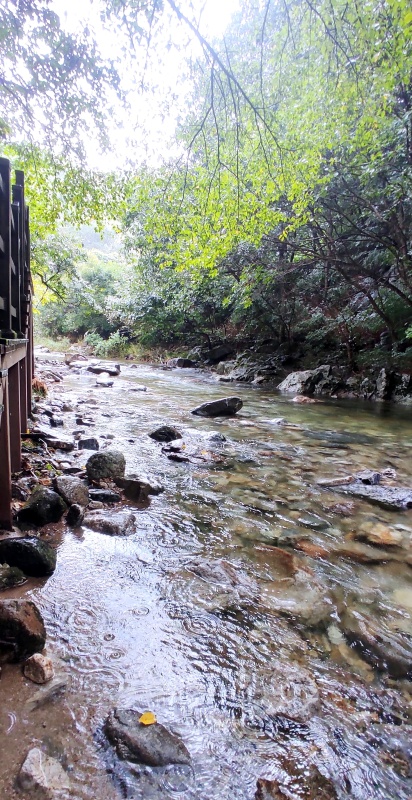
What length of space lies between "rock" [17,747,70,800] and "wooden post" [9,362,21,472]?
9.05 feet

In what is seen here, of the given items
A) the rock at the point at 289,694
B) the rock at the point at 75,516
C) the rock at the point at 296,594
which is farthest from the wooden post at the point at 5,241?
the rock at the point at 289,694

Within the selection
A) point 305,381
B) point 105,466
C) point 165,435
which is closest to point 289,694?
point 105,466

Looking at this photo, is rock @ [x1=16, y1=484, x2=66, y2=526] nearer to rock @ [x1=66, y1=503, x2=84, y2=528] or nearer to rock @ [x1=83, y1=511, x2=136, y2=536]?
rock @ [x1=66, y1=503, x2=84, y2=528]

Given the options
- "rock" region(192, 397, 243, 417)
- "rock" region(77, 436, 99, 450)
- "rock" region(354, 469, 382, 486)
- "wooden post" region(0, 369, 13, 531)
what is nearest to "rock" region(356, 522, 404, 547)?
"rock" region(354, 469, 382, 486)

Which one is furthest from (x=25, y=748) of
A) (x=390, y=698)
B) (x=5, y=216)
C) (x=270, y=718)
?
(x=5, y=216)

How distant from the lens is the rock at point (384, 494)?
155 inches

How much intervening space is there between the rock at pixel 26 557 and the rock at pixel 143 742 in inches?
43.8

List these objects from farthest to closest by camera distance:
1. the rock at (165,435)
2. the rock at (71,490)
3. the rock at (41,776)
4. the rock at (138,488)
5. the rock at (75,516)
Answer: the rock at (165,435) < the rock at (138,488) < the rock at (71,490) < the rock at (75,516) < the rock at (41,776)

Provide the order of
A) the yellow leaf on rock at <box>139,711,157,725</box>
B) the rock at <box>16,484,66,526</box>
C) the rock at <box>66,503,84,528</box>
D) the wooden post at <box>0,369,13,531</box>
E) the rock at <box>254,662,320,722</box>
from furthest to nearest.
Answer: the rock at <box>66,503,84,528</box> → the rock at <box>16,484,66,526</box> → the wooden post at <box>0,369,13,531</box> → the rock at <box>254,662,320,722</box> → the yellow leaf on rock at <box>139,711,157,725</box>

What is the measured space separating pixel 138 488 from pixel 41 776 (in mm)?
2620

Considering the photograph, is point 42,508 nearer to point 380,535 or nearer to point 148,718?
point 148,718

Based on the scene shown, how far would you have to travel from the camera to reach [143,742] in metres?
1.40

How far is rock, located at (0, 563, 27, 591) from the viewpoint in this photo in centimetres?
223

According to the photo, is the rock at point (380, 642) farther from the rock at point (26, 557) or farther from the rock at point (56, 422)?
the rock at point (56, 422)
